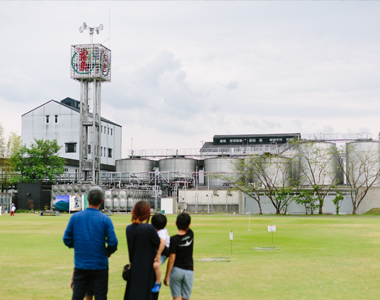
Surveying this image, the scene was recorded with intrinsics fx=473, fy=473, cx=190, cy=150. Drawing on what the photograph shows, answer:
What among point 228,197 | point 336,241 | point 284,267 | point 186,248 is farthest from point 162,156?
point 186,248

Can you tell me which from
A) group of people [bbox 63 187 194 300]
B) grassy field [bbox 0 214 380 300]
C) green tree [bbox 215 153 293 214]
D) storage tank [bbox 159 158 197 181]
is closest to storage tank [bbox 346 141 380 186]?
green tree [bbox 215 153 293 214]

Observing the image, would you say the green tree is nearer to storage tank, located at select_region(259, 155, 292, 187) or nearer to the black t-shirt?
storage tank, located at select_region(259, 155, 292, 187)

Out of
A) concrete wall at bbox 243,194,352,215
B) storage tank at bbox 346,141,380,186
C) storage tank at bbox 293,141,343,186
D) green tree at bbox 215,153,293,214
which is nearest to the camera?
concrete wall at bbox 243,194,352,215

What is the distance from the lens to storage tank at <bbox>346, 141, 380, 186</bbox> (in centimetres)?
8525

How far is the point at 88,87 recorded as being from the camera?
306ft

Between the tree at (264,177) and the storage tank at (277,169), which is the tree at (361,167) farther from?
the tree at (264,177)

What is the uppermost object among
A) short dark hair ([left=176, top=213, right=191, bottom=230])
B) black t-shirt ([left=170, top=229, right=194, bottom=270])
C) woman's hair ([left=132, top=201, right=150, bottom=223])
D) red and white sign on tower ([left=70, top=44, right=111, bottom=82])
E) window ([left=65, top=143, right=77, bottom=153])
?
red and white sign on tower ([left=70, top=44, right=111, bottom=82])

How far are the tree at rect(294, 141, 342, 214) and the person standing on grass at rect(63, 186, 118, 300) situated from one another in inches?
3053

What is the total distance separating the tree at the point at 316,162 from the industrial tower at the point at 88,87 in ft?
126

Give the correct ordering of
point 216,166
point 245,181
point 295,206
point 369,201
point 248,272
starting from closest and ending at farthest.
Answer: point 248,272 → point 295,206 → point 369,201 → point 245,181 → point 216,166

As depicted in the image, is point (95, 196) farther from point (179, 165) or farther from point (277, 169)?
point (179, 165)

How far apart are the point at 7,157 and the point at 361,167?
227ft

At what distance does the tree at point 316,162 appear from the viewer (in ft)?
277

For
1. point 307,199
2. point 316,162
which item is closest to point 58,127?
point 316,162
